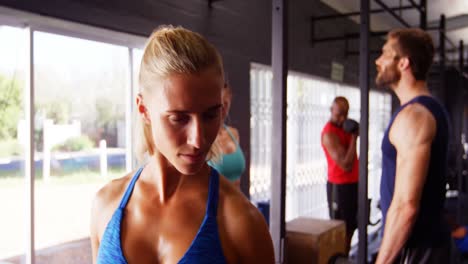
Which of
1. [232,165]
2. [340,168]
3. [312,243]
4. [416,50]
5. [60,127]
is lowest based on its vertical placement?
[312,243]

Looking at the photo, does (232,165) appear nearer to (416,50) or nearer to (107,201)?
(416,50)

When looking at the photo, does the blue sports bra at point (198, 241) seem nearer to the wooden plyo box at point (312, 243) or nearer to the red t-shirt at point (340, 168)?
the wooden plyo box at point (312, 243)

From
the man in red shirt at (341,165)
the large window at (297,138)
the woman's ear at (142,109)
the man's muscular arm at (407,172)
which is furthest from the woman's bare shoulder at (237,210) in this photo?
the man in red shirt at (341,165)

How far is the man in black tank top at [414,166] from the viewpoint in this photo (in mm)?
1141

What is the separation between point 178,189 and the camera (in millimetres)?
577

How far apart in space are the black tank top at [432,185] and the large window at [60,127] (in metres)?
0.81

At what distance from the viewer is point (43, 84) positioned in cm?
145

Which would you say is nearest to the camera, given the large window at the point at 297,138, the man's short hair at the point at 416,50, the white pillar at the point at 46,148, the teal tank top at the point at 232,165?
the man's short hair at the point at 416,50

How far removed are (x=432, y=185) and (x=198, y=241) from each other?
891mm

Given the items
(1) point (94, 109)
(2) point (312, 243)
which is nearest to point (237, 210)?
(1) point (94, 109)

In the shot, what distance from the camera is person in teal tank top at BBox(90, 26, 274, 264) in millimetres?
498

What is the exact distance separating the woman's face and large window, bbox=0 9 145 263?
→ 2.92ft

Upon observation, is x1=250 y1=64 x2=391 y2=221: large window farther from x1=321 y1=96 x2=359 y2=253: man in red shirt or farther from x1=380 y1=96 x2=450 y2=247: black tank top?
x1=380 y1=96 x2=450 y2=247: black tank top

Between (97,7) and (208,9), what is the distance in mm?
700
